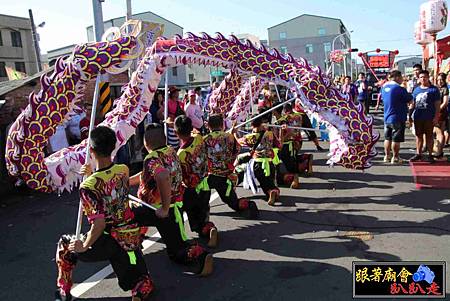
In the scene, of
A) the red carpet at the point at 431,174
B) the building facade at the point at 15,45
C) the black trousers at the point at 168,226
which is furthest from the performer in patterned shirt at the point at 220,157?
the building facade at the point at 15,45

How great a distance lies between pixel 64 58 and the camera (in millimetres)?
4574

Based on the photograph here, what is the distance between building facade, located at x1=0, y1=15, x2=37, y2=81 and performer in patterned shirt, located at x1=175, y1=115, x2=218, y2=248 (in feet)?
112

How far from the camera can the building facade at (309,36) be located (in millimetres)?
57156

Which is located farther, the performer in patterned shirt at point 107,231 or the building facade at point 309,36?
the building facade at point 309,36

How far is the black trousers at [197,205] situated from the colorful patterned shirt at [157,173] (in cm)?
72

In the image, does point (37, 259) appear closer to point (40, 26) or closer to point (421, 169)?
point (421, 169)

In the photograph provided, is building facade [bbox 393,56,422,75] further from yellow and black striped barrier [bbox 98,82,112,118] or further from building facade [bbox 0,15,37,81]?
building facade [bbox 0,15,37,81]

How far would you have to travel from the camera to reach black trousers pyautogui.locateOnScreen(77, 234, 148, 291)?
3.27 metres

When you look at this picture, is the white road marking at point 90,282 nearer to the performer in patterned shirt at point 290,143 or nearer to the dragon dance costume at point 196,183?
the dragon dance costume at point 196,183

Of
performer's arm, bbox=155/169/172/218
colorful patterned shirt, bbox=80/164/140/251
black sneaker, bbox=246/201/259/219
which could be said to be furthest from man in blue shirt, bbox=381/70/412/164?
colorful patterned shirt, bbox=80/164/140/251

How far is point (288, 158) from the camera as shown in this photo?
7.60m

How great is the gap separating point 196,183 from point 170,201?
94 cm

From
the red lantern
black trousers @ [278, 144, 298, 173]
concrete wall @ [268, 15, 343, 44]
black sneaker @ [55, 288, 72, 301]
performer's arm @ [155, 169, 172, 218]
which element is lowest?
black sneaker @ [55, 288, 72, 301]

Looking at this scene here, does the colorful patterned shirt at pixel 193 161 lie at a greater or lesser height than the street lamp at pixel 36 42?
lesser
